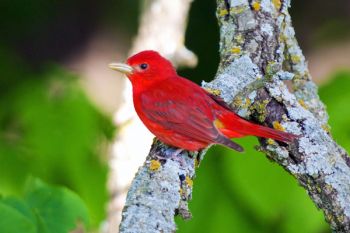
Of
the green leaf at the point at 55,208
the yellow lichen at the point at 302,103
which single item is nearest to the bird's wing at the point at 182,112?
the yellow lichen at the point at 302,103

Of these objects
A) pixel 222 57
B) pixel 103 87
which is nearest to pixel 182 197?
pixel 222 57

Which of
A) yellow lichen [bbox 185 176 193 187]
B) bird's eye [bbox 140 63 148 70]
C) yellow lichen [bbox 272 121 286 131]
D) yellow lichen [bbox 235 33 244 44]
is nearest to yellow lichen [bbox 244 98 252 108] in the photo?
yellow lichen [bbox 272 121 286 131]

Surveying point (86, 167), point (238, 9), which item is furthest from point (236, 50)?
point (86, 167)

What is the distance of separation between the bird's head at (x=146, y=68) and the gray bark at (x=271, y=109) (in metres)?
0.44

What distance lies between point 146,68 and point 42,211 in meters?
1.01

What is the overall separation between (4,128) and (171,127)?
1621mm

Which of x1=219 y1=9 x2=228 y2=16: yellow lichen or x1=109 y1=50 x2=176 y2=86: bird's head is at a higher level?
x1=109 y1=50 x2=176 y2=86: bird's head

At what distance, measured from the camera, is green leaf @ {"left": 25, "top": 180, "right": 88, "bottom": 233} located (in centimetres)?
295

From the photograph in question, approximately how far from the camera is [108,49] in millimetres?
7074

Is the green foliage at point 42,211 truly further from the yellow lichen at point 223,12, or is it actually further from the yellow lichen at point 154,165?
the yellow lichen at point 223,12

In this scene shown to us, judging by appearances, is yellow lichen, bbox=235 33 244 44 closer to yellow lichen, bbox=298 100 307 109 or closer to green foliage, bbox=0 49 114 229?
yellow lichen, bbox=298 100 307 109

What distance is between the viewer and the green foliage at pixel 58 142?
4.10 meters

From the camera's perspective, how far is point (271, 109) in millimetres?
3092

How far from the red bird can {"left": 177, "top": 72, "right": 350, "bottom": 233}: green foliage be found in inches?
18.5
